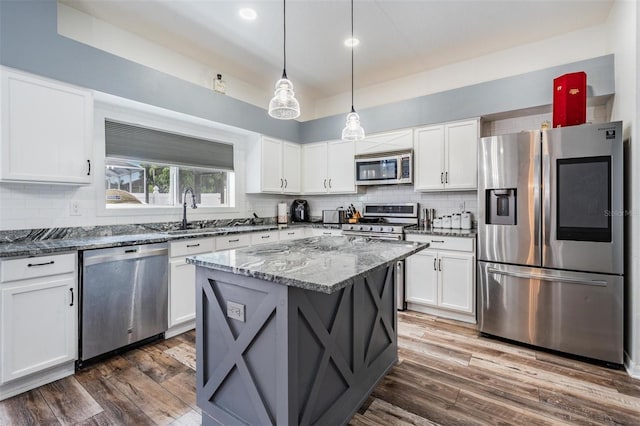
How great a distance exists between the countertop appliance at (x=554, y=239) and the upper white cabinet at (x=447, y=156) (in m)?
0.56

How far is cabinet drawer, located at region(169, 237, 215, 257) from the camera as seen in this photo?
2914mm

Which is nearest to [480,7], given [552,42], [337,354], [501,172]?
[552,42]

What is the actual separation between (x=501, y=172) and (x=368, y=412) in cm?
234

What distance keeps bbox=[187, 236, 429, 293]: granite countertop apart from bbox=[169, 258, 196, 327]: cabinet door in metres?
1.28

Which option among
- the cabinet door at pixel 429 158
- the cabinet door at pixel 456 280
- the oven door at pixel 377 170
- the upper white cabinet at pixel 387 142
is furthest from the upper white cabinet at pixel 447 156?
the cabinet door at pixel 456 280

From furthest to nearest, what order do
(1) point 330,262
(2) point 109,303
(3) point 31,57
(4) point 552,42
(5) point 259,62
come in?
(5) point 259,62 < (4) point 552,42 < (2) point 109,303 < (3) point 31,57 < (1) point 330,262

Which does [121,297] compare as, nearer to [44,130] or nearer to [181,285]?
[181,285]

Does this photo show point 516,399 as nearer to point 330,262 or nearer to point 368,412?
point 368,412

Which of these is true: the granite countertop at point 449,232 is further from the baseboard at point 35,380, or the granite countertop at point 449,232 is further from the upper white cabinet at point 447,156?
the baseboard at point 35,380

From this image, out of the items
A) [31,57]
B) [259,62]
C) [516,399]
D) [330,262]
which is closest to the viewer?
[330,262]

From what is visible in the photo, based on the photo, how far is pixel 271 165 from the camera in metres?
4.45

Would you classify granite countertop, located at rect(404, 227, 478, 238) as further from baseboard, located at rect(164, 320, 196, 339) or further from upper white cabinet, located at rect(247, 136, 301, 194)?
baseboard, located at rect(164, 320, 196, 339)

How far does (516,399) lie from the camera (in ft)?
6.58

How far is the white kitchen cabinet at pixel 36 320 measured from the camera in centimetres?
199
